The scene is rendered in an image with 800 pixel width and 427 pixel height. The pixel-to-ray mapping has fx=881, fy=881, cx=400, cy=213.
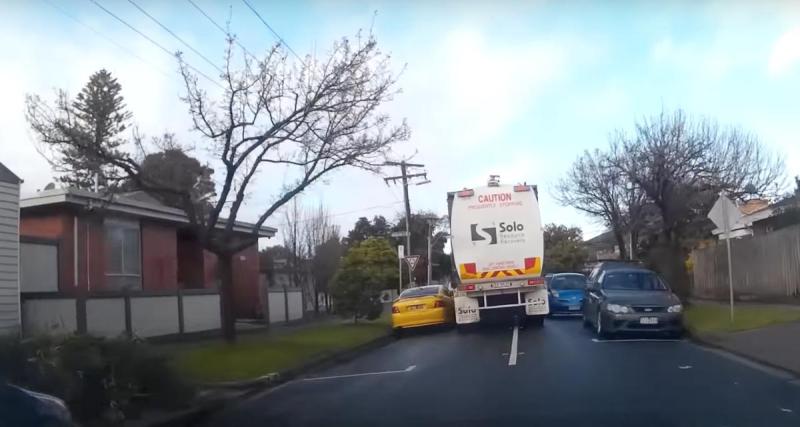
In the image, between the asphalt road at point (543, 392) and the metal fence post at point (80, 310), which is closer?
the asphalt road at point (543, 392)

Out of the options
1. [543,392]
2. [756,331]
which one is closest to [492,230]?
[756,331]

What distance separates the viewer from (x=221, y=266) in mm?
17953

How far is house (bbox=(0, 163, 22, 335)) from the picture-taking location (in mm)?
17312

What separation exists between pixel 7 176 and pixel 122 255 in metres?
6.24

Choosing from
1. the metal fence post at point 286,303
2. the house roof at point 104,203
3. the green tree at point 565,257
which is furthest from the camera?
the green tree at point 565,257

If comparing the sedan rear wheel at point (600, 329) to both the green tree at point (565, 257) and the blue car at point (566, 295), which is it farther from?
the green tree at point (565, 257)

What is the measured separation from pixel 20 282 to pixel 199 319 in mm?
6301

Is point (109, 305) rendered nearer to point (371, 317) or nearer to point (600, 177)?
point (371, 317)

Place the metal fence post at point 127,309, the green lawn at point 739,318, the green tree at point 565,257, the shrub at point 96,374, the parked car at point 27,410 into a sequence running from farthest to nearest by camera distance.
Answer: the green tree at point 565,257, the metal fence post at point 127,309, the green lawn at point 739,318, the shrub at point 96,374, the parked car at point 27,410

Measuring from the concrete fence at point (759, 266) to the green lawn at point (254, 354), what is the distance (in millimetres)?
11137

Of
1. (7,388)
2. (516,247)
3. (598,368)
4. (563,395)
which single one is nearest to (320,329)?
(516,247)

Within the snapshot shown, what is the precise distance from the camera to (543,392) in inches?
464

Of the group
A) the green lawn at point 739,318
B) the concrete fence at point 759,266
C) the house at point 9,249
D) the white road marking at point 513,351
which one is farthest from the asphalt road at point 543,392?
the concrete fence at point 759,266

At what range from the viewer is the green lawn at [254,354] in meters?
14.6
